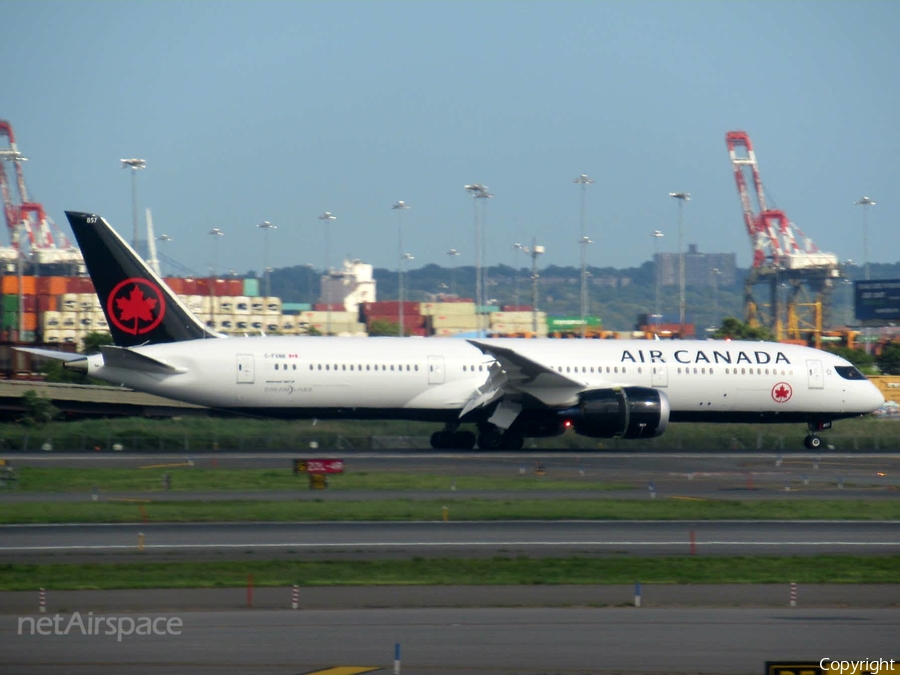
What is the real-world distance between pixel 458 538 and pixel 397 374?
1580 centimetres

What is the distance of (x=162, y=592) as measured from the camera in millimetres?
15258

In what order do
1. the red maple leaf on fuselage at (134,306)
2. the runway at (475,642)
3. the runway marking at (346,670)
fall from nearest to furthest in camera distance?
the runway marking at (346,670) < the runway at (475,642) < the red maple leaf on fuselage at (134,306)

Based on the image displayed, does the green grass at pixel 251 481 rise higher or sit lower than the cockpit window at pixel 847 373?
lower

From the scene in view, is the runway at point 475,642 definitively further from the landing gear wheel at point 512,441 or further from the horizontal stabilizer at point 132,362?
the landing gear wheel at point 512,441

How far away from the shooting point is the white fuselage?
35438 millimetres

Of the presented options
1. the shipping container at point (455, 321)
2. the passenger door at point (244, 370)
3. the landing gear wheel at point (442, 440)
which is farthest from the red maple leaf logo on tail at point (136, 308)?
the shipping container at point (455, 321)

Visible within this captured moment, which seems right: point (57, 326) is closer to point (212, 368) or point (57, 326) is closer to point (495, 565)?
point (212, 368)

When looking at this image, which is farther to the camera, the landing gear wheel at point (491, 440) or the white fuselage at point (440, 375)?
the landing gear wheel at point (491, 440)

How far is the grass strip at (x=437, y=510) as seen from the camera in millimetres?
22844

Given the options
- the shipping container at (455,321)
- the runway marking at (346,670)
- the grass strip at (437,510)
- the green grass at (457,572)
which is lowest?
the runway marking at (346,670)

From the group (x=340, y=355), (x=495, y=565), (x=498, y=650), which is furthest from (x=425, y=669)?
(x=340, y=355)

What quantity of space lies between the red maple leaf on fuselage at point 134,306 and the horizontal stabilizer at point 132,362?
5.99ft

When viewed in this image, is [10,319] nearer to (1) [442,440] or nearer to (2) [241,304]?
(2) [241,304]

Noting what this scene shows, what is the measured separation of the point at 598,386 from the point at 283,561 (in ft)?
67.8
